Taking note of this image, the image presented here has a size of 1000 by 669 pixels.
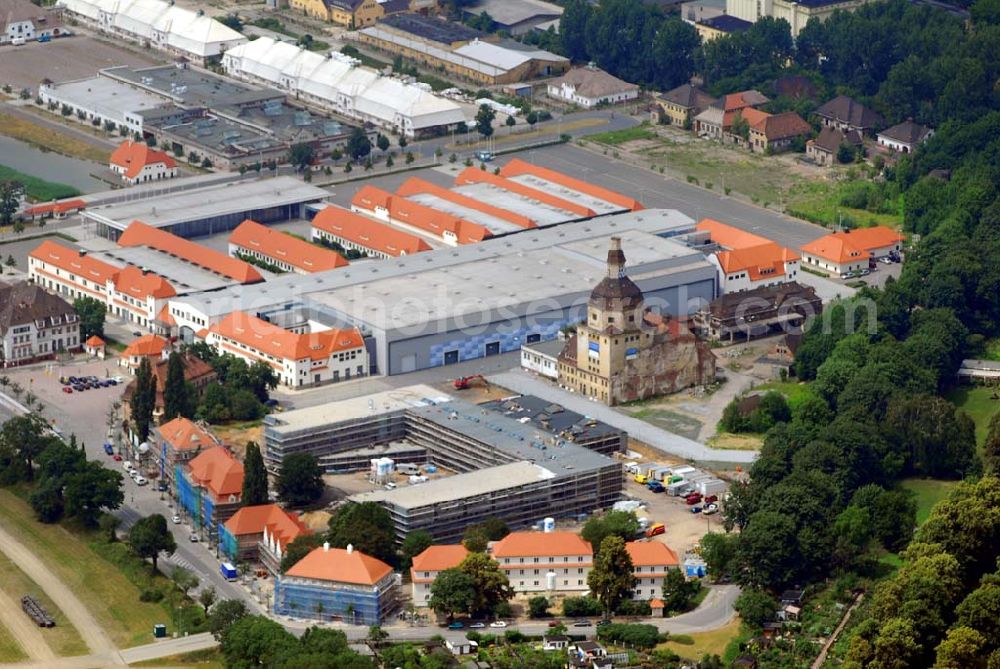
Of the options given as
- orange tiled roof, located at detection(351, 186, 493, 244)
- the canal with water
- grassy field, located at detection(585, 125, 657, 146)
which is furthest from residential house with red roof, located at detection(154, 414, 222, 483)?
grassy field, located at detection(585, 125, 657, 146)

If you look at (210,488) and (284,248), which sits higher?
(210,488)

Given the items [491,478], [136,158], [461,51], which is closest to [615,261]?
[491,478]

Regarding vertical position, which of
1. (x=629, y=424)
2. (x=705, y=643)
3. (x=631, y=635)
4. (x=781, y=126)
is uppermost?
(x=631, y=635)

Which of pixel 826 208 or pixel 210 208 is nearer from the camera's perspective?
pixel 210 208

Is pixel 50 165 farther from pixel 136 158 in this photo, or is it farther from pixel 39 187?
pixel 136 158

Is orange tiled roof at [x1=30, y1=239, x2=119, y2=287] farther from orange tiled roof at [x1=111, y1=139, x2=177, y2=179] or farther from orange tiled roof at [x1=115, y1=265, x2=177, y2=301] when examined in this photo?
orange tiled roof at [x1=111, y1=139, x2=177, y2=179]

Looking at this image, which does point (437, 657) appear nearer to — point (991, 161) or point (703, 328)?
point (703, 328)
